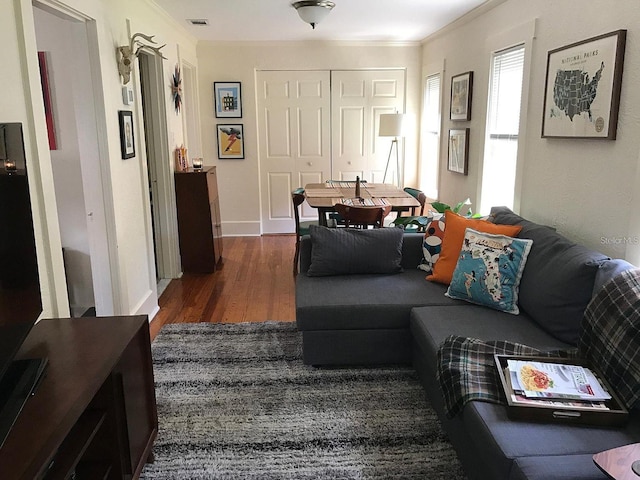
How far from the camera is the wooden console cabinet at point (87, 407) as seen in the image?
1.34 meters

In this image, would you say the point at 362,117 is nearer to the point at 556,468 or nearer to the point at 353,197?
the point at 353,197

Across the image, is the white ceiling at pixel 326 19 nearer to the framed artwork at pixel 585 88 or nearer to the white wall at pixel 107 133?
the white wall at pixel 107 133

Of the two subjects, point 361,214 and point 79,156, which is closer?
point 79,156

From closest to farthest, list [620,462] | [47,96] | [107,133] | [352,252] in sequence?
[620,462] → [107,133] → [352,252] → [47,96]

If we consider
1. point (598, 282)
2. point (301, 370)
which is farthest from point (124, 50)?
point (598, 282)

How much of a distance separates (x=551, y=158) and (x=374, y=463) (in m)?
2.12

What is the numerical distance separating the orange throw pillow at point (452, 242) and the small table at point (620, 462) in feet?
5.39

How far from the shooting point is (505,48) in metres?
3.64

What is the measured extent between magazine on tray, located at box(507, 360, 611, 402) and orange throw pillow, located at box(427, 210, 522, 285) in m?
1.11

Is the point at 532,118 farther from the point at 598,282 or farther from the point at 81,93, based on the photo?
the point at 81,93

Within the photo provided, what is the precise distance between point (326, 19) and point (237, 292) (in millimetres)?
2698

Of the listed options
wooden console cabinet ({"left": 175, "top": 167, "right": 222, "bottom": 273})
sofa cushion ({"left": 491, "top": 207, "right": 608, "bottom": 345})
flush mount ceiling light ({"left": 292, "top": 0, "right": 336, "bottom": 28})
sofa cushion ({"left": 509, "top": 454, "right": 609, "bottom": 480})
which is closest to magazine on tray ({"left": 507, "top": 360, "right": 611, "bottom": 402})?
sofa cushion ({"left": 509, "top": 454, "right": 609, "bottom": 480})

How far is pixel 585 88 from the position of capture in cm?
267

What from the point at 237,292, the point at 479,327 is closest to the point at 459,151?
the point at 237,292
